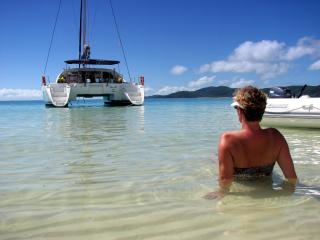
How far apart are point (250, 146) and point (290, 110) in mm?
7691

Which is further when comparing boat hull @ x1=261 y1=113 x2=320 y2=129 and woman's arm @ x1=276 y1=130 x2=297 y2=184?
boat hull @ x1=261 y1=113 x2=320 y2=129

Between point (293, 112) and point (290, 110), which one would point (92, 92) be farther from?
point (293, 112)

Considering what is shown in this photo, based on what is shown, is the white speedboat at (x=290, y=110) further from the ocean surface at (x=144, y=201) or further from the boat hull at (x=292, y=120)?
the ocean surface at (x=144, y=201)

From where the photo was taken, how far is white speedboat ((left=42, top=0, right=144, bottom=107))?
30.7 m

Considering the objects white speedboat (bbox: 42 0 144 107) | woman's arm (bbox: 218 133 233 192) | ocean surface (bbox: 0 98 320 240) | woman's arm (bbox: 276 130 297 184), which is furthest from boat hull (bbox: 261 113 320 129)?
white speedboat (bbox: 42 0 144 107)

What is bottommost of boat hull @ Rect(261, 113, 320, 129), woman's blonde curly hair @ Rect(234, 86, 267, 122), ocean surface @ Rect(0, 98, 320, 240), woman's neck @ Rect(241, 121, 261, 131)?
ocean surface @ Rect(0, 98, 320, 240)

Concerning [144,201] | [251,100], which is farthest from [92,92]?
[251,100]

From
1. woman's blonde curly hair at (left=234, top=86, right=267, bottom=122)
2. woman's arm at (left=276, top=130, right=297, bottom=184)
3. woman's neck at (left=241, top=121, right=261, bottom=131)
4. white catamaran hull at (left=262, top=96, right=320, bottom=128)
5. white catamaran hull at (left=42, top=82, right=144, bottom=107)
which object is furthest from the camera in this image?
white catamaran hull at (left=42, top=82, right=144, bottom=107)

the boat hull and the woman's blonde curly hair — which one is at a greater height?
the woman's blonde curly hair

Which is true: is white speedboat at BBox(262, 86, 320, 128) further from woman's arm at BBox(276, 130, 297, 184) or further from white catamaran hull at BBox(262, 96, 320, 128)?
woman's arm at BBox(276, 130, 297, 184)

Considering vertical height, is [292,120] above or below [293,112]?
below

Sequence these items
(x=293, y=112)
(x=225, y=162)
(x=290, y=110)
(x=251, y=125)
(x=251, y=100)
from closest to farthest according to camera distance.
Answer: (x=251, y=100) → (x=251, y=125) → (x=225, y=162) → (x=293, y=112) → (x=290, y=110)

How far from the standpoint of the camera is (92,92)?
3112 cm

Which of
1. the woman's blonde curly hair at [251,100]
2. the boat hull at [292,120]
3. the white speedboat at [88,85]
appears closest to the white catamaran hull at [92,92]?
the white speedboat at [88,85]
